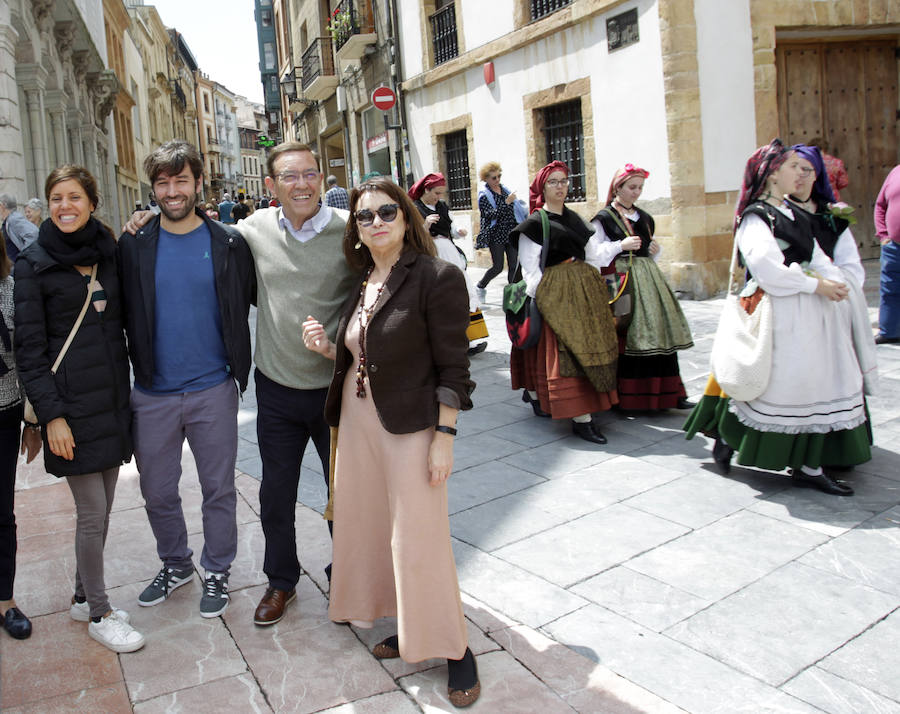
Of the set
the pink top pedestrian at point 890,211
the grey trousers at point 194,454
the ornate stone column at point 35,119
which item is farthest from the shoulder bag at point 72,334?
the ornate stone column at point 35,119

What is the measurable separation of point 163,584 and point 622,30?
974 centimetres

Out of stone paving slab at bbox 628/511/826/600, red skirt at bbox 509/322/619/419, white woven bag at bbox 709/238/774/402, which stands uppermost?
white woven bag at bbox 709/238/774/402

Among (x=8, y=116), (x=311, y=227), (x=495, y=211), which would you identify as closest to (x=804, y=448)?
(x=311, y=227)

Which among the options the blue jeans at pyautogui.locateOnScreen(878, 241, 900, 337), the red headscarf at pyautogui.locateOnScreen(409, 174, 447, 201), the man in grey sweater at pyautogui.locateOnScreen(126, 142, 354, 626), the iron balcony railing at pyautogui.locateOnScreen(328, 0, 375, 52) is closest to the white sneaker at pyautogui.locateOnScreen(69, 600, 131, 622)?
the man in grey sweater at pyautogui.locateOnScreen(126, 142, 354, 626)

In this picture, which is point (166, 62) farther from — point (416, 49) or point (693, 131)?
point (693, 131)

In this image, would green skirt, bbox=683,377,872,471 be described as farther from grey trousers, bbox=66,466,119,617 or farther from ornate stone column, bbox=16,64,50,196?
ornate stone column, bbox=16,64,50,196

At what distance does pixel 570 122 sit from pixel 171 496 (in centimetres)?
1076

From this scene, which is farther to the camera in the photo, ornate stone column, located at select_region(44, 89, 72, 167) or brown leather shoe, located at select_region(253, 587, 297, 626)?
ornate stone column, located at select_region(44, 89, 72, 167)

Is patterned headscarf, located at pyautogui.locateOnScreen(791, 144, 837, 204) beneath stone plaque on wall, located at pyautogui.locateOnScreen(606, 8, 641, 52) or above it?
beneath

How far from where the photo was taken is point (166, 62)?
180 ft

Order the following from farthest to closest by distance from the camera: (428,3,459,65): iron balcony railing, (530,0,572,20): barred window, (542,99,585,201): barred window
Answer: (428,3,459,65): iron balcony railing, (542,99,585,201): barred window, (530,0,572,20): barred window

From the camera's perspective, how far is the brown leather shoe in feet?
10.9

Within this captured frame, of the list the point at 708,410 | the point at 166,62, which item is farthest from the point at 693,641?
the point at 166,62

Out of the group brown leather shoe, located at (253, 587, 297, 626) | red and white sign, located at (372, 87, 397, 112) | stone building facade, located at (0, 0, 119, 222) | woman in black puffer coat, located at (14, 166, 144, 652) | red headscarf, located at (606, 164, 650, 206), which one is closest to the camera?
woman in black puffer coat, located at (14, 166, 144, 652)
